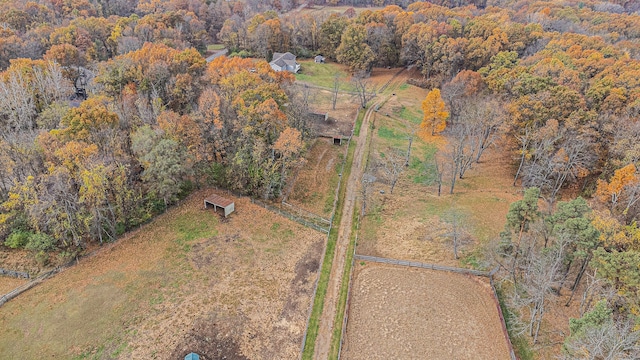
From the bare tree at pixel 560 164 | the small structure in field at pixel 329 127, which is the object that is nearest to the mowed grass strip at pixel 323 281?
the small structure in field at pixel 329 127

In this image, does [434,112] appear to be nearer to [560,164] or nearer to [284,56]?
[560,164]

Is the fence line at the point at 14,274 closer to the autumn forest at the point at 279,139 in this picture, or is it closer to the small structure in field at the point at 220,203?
the autumn forest at the point at 279,139

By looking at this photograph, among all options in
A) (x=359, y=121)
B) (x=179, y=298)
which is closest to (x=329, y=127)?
(x=359, y=121)

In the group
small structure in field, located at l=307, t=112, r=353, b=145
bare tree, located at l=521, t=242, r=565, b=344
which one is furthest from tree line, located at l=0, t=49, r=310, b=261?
bare tree, located at l=521, t=242, r=565, b=344

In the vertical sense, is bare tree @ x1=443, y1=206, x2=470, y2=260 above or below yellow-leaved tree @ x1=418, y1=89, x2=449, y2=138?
below

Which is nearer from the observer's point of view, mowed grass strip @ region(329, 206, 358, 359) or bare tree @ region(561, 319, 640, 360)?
bare tree @ region(561, 319, 640, 360)

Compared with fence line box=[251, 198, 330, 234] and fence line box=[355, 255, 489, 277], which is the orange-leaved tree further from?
fence line box=[251, 198, 330, 234]
